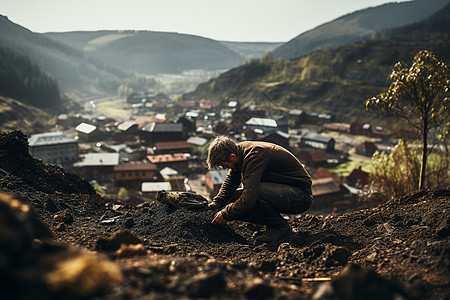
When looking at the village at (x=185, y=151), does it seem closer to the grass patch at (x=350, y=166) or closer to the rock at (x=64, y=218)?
the grass patch at (x=350, y=166)

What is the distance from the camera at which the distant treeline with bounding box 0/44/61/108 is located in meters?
72.8

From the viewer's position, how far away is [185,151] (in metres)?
47.1

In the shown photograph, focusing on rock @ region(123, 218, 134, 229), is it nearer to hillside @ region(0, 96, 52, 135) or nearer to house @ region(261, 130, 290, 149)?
house @ region(261, 130, 290, 149)

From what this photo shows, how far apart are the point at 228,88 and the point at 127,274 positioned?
389 ft

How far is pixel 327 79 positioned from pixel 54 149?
269 ft

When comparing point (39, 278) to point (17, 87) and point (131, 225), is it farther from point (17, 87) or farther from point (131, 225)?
point (17, 87)

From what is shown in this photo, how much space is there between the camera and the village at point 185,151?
31.8 m

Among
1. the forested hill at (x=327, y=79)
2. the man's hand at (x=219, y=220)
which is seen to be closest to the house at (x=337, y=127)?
the forested hill at (x=327, y=79)

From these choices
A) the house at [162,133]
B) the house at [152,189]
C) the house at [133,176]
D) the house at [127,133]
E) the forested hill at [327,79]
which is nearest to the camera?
the house at [152,189]

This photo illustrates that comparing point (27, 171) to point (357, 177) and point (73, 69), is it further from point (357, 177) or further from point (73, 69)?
point (73, 69)

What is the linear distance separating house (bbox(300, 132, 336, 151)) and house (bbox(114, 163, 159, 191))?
102ft

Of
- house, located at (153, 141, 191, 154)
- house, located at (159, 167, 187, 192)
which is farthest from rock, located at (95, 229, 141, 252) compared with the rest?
house, located at (153, 141, 191, 154)

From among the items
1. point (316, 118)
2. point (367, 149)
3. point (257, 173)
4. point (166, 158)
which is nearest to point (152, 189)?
point (166, 158)

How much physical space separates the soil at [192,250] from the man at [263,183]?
412 mm
